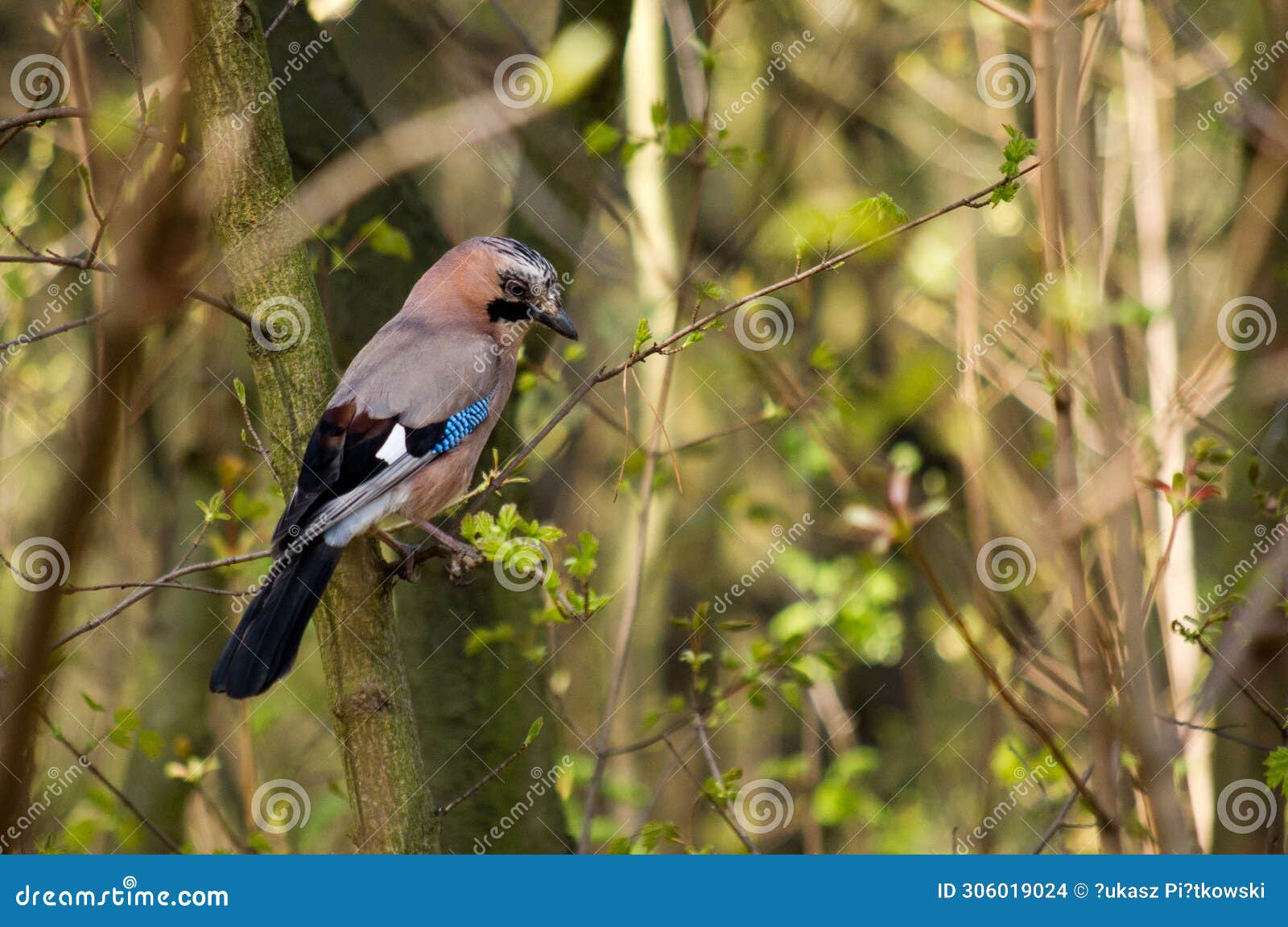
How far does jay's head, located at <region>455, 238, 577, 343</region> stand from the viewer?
13.8 ft

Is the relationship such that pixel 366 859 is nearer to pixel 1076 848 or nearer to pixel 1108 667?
pixel 1108 667

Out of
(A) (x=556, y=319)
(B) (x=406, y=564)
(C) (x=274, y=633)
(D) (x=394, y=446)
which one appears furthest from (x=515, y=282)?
(C) (x=274, y=633)

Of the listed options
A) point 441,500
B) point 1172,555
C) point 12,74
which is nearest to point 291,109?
point 441,500

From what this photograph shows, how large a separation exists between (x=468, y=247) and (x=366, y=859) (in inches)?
87.4

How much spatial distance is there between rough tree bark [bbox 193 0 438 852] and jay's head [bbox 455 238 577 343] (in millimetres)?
1219

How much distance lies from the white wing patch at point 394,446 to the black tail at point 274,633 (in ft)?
1.89

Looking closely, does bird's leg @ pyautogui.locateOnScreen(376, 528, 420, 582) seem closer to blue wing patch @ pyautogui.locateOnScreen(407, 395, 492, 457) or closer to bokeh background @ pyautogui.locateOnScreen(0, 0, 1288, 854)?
blue wing patch @ pyautogui.locateOnScreen(407, 395, 492, 457)

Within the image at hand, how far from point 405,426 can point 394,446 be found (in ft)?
0.32

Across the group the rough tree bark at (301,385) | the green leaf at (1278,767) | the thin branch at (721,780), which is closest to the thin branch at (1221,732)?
the green leaf at (1278,767)

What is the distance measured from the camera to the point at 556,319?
423cm

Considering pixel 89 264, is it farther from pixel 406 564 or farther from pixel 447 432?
pixel 447 432

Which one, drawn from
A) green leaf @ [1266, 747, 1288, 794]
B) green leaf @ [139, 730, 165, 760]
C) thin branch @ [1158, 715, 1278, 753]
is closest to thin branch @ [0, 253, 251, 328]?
green leaf @ [139, 730, 165, 760]

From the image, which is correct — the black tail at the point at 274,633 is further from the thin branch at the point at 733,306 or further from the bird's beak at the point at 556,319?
the bird's beak at the point at 556,319

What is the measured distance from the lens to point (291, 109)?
168 inches
